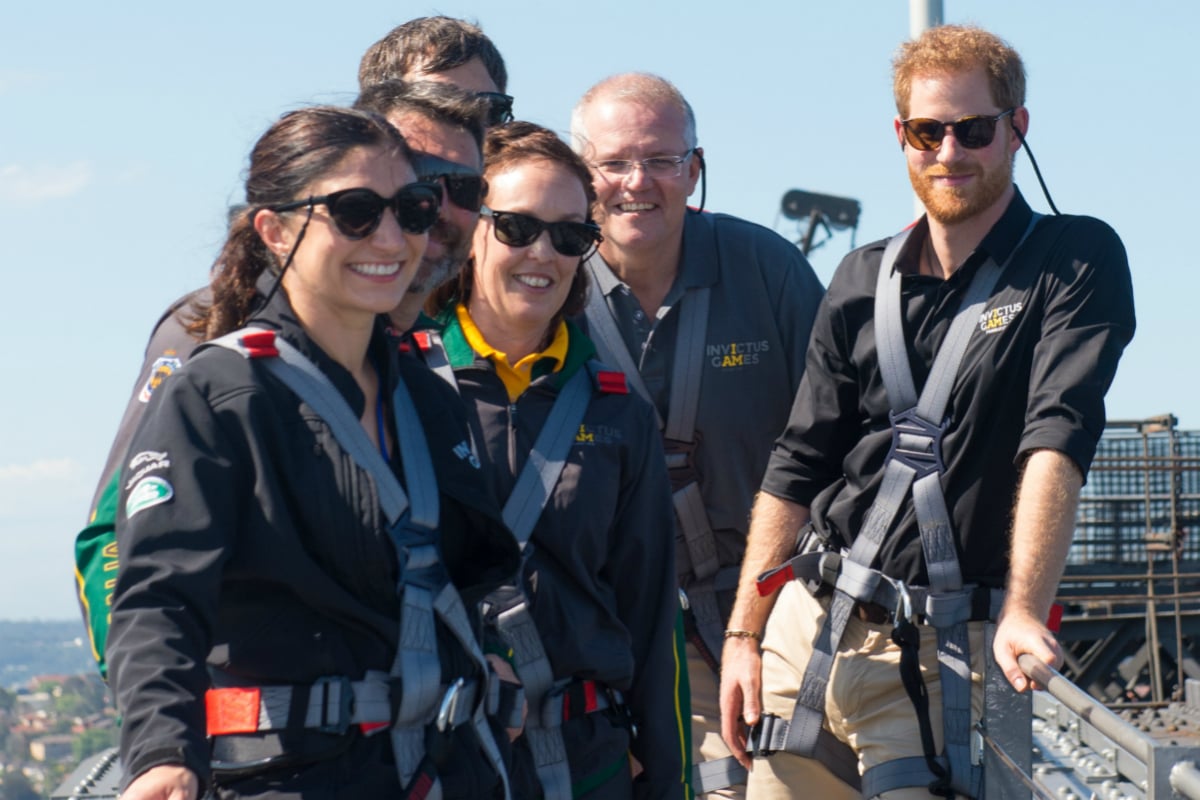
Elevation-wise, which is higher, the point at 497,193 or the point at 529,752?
the point at 497,193

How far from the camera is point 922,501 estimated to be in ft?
14.8


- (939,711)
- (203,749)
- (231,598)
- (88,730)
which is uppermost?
(231,598)

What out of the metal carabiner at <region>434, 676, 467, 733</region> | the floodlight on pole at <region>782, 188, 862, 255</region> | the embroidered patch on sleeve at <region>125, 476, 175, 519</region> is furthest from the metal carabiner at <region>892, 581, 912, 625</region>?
the floodlight on pole at <region>782, 188, 862, 255</region>

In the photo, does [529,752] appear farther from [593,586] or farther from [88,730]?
[88,730]

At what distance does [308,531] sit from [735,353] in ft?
8.20

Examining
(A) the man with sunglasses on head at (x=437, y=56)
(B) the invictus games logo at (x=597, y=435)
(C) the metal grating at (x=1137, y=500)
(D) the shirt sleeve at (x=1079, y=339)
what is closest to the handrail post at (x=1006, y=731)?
(D) the shirt sleeve at (x=1079, y=339)

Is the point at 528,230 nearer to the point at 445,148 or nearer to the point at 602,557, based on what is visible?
the point at 445,148

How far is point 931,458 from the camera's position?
4543 mm

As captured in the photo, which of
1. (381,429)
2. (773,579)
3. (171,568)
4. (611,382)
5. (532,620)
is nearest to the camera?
(171,568)

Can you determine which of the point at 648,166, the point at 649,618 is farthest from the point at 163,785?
the point at 648,166

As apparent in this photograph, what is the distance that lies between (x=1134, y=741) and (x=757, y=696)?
210cm

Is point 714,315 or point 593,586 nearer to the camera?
point 593,586

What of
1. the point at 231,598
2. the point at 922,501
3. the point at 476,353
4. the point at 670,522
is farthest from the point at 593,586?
the point at 231,598

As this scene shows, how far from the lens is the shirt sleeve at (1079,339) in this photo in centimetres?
425
